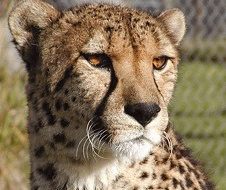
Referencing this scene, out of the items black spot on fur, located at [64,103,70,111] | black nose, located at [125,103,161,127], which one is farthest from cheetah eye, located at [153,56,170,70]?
black spot on fur, located at [64,103,70,111]

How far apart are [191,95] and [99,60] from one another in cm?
545

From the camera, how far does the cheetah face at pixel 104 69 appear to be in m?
2.78

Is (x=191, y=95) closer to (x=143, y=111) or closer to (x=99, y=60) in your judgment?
(x=99, y=60)

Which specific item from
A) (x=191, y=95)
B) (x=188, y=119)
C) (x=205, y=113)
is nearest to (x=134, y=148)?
(x=188, y=119)

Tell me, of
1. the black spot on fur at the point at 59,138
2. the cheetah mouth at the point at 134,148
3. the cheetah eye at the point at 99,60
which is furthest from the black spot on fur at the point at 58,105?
the cheetah mouth at the point at 134,148

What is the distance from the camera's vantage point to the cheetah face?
2.78 metres

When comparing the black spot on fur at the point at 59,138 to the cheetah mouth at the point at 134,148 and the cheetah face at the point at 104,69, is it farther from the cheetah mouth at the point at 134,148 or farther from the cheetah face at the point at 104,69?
the cheetah mouth at the point at 134,148

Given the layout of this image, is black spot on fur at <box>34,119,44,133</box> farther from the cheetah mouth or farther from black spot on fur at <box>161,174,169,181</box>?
black spot on fur at <box>161,174,169,181</box>

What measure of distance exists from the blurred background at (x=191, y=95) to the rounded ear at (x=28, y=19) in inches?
29.2

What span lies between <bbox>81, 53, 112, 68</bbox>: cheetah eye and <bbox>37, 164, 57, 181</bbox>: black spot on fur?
0.53 metres

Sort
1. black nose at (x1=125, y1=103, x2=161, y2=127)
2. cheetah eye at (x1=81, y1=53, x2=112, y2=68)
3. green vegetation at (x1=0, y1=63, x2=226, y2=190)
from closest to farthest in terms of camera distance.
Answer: black nose at (x1=125, y1=103, x2=161, y2=127) → cheetah eye at (x1=81, y1=53, x2=112, y2=68) → green vegetation at (x1=0, y1=63, x2=226, y2=190)

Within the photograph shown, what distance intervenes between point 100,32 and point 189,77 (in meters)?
5.91

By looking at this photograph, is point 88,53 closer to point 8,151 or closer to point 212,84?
point 8,151

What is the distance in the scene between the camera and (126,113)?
2.73 meters
